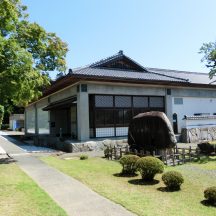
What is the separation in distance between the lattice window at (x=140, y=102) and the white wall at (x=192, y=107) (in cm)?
334

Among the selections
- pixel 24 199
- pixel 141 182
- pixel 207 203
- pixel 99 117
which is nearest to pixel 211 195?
pixel 207 203

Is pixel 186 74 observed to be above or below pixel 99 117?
above

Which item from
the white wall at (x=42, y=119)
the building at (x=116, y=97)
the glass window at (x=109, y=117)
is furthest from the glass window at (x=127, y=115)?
the white wall at (x=42, y=119)

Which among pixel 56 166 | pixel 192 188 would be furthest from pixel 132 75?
pixel 192 188

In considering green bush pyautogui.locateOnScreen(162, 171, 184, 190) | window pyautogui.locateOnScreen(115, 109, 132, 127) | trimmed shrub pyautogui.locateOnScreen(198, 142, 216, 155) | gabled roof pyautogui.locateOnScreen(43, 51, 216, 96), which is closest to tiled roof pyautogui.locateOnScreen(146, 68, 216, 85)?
gabled roof pyautogui.locateOnScreen(43, 51, 216, 96)

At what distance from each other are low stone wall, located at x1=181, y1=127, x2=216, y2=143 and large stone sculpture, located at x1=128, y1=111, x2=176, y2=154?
9.26 m

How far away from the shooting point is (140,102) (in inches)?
957

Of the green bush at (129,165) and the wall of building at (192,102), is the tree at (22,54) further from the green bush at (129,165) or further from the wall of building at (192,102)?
the wall of building at (192,102)

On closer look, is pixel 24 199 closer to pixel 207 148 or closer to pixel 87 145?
pixel 207 148

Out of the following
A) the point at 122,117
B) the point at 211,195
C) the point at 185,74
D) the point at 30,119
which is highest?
the point at 185,74

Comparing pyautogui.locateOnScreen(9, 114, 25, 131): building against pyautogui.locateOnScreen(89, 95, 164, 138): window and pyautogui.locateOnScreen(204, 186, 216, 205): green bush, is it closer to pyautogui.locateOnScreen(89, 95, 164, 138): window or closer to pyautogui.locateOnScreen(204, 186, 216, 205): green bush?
pyautogui.locateOnScreen(89, 95, 164, 138): window

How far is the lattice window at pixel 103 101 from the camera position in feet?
72.5

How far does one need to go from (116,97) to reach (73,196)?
1512cm

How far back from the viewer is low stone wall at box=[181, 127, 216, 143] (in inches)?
969
